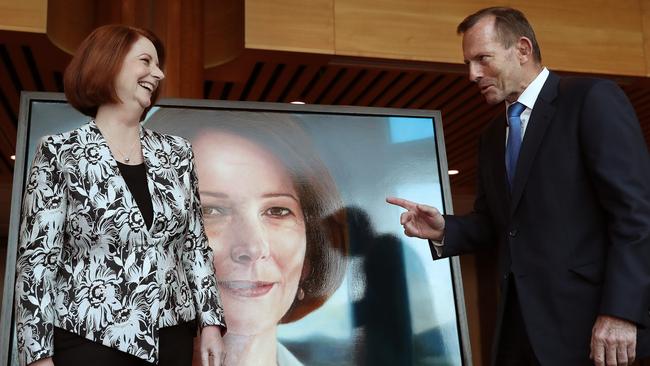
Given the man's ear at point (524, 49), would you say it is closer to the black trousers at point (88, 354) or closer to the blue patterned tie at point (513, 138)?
the blue patterned tie at point (513, 138)

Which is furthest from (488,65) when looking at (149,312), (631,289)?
(149,312)

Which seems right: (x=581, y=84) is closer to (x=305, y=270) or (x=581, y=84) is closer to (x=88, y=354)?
(x=305, y=270)

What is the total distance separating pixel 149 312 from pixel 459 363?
1.70 meters

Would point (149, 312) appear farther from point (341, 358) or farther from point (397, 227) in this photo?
point (397, 227)

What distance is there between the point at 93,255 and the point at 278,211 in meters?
1.40

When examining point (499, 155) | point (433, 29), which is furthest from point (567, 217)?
point (433, 29)

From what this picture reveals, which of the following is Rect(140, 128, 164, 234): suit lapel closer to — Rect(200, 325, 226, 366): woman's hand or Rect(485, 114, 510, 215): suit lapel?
Rect(200, 325, 226, 366): woman's hand

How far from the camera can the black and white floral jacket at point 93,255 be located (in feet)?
6.22

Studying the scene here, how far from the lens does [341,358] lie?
3.18 m

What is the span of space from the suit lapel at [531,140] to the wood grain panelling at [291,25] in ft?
9.36

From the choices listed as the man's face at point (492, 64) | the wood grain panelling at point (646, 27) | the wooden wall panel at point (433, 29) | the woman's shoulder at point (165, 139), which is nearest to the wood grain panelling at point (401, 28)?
the wooden wall panel at point (433, 29)

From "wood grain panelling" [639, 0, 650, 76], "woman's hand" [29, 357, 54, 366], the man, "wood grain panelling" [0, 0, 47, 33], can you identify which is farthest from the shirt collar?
"wood grain panelling" [639, 0, 650, 76]

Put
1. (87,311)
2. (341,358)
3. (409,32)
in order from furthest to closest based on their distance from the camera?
(409,32), (341,358), (87,311)

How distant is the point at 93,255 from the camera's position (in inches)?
76.9
